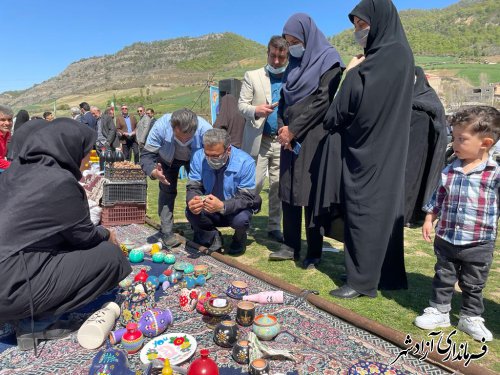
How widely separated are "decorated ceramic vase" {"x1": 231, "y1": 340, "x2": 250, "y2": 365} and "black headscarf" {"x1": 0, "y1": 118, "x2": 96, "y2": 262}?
1263 mm

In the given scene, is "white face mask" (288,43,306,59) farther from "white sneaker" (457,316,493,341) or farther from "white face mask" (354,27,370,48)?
"white sneaker" (457,316,493,341)

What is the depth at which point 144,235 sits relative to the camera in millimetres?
4855

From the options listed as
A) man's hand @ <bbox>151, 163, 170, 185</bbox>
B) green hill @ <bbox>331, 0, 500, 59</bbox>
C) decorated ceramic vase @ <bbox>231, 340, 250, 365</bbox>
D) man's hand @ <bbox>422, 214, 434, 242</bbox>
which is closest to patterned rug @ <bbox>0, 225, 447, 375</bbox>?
decorated ceramic vase @ <bbox>231, 340, 250, 365</bbox>

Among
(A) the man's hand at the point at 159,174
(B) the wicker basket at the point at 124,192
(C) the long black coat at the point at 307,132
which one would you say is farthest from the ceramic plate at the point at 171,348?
(B) the wicker basket at the point at 124,192

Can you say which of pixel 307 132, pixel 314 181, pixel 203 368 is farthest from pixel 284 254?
pixel 203 368

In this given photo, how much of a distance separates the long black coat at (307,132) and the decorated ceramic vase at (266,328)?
1.35 m

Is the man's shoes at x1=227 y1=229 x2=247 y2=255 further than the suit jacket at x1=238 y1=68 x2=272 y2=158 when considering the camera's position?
No

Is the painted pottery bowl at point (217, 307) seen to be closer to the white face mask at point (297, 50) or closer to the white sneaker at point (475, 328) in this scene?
the white sneaker at point (475, 328)

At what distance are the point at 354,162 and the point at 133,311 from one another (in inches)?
78.3

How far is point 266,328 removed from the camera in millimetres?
2404

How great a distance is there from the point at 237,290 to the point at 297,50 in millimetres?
2272

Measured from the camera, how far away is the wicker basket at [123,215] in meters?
5.25

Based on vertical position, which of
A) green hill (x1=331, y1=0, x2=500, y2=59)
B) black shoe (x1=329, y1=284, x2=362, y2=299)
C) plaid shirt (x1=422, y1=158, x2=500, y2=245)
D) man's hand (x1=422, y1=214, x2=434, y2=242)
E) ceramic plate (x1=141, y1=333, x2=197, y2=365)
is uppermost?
green hill (x1=331, y1=0, x2=500, y2=59)

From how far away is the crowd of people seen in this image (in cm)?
233
